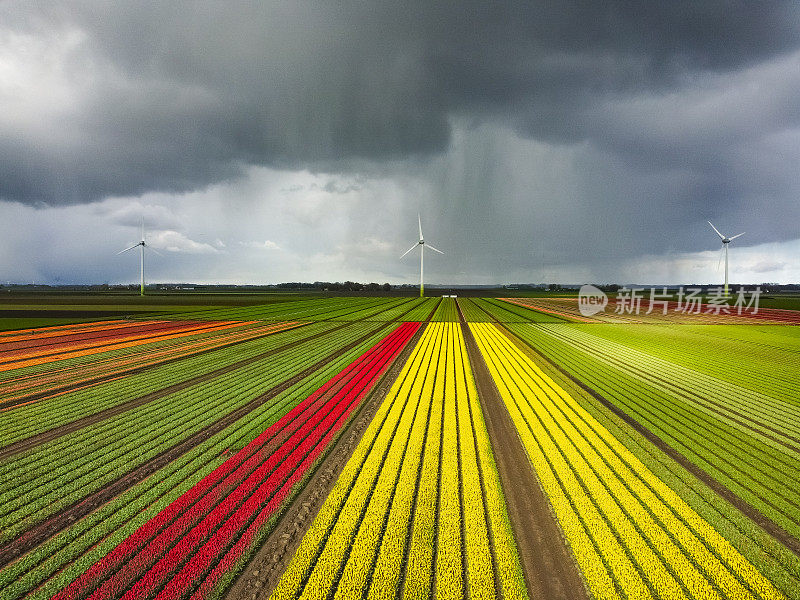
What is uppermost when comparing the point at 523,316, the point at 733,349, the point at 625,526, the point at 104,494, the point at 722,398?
the point at 523,316

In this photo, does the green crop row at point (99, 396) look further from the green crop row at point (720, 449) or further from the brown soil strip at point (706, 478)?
the green crop row at point (720, 449)

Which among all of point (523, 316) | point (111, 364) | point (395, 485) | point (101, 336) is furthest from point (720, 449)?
point (523, 316)

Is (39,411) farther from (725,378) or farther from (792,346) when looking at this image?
(792,346)

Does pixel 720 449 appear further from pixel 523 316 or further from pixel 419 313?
pixel 419 313

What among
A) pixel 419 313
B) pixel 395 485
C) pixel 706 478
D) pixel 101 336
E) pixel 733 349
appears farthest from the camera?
pixel 419 313

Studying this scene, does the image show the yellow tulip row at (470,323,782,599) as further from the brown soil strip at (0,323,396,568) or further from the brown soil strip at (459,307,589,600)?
the brown soil strip at (0,323,396,568)

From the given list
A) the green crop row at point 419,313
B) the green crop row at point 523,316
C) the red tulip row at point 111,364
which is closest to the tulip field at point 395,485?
the red tulip row at point 111,364
